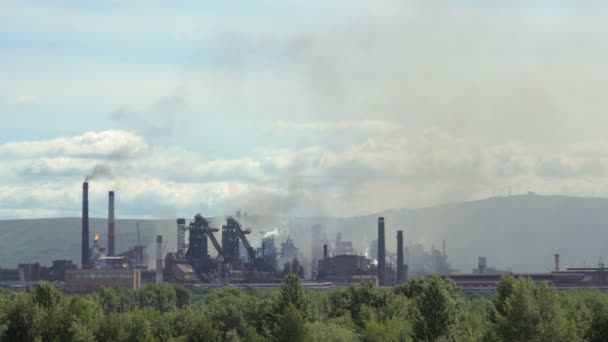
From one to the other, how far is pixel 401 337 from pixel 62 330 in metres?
29.1

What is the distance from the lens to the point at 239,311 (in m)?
145

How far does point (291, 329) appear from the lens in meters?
103

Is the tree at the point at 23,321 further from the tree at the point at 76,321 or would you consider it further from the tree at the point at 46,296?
the tree at the point at 46,296

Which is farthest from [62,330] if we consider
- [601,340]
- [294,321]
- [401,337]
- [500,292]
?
[601,340]

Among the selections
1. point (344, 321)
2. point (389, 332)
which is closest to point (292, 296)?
point (344, 321)

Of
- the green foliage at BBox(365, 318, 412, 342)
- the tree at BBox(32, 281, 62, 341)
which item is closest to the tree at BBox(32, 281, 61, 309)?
the tree at BBox(32, 281, 62, 341)

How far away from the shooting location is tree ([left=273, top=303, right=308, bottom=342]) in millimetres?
102500

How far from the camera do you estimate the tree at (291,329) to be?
10250 centimetres

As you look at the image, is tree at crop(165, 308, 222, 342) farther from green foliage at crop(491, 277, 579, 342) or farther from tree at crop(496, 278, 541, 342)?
tree at crop(496, 278, 541, 342)

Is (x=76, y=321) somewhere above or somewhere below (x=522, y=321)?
below

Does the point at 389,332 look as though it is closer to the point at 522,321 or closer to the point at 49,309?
the point at 522,321

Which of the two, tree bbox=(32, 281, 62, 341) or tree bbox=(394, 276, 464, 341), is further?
tree bbox=(32, 281, 62, 341)

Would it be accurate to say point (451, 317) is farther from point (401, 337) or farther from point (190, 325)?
point (190, 325)

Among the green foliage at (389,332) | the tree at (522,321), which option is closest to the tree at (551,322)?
the tree at (522,321)
